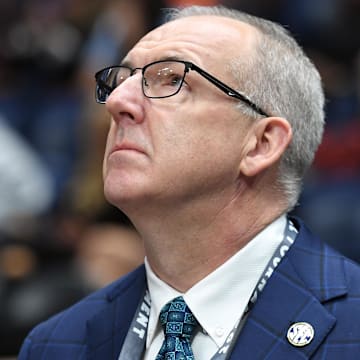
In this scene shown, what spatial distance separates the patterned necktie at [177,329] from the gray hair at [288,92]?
20.5 inches

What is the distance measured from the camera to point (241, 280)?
308cm

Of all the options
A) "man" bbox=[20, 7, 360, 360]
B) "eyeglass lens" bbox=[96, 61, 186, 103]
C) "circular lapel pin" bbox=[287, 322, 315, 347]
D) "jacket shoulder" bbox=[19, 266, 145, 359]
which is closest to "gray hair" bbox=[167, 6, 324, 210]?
"man" bbox=[20, 7, 360, 360]

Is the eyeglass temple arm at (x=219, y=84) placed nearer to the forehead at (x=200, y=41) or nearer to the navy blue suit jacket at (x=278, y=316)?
the forehead at (x=200, y=41)

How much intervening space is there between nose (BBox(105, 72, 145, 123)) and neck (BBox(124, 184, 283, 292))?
319mm

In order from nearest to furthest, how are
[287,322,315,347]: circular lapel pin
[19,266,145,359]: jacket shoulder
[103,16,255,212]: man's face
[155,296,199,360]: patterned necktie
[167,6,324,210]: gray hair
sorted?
[287,322,315,347]: circular lapel pin, [155,296,199,360]: patterned necktie, [103,16,255,212]: man's face, [167,6,324,210]: gray hair, [19,266,145,359]: jacket shoulder

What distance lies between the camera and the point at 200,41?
3.24 metres

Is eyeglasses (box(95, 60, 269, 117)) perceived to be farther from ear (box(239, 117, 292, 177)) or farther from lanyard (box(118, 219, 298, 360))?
lanyard (box(118, 219, 298, 360))

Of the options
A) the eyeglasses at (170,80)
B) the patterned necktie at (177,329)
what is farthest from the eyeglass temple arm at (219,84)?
the patterned necktie at (177,329)

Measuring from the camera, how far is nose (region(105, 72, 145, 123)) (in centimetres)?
314

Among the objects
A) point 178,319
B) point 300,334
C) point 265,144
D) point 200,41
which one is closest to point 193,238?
point 178,319

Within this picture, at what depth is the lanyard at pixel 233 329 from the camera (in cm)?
296

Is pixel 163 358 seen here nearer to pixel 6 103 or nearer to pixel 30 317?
pixel 30 317

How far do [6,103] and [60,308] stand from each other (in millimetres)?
2629

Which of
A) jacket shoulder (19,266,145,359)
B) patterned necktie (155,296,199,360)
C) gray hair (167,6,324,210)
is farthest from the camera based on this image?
jacket shoulder (19,266,145,359)
